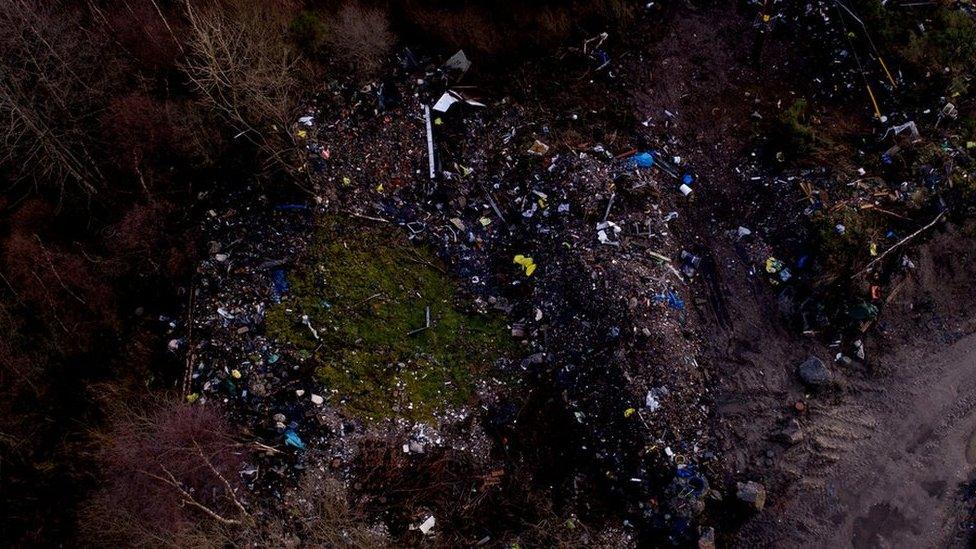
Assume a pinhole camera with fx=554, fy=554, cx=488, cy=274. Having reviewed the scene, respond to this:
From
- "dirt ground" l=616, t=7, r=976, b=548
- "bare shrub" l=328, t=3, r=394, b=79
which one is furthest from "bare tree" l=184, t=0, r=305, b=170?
"dirt ground" l=616, t=7, r=976, b=548

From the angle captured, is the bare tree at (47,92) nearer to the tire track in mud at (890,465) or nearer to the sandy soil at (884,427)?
the sandy soil at (884,427)

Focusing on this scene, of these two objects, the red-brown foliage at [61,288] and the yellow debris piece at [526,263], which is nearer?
the red-brown foliage at [61,288]

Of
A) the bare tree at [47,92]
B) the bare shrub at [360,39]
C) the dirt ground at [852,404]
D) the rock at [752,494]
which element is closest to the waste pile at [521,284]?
the rock at [752,494]

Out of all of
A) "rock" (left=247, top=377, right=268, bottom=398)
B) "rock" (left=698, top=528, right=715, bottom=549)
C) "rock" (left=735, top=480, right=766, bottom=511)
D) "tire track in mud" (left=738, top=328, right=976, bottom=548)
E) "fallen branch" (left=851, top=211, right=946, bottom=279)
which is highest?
"fallen branch" (left=851, top=211, right=946, bottom=279)

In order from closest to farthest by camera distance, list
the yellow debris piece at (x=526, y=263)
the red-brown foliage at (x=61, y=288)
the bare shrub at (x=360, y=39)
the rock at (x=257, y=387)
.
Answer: the rock at (x=257, y=387) < the red-brown foliage at (x=61, y=288) < the yellow debris piece at (x=526, y=263) < the bare shrub at (x=360, y=39)

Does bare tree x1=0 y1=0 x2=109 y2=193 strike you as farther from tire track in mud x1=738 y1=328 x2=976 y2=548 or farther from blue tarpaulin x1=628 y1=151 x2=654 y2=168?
tire track in mud x1=738 y1=328 x2=976 y2=548

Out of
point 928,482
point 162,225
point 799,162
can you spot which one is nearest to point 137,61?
point 162,225

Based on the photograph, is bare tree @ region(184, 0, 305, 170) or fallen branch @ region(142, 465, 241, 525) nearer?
fallen branch @ region(142, 465, 241, 525)
